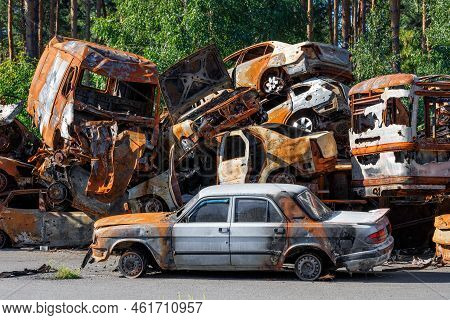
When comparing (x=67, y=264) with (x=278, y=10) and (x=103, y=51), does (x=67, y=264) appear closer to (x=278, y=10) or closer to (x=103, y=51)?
(x=103, y=51)

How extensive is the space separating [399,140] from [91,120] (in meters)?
6.02

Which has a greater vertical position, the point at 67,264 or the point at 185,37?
the point at 185,37

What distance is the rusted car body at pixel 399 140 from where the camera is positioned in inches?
496

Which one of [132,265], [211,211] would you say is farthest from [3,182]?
[211,211]

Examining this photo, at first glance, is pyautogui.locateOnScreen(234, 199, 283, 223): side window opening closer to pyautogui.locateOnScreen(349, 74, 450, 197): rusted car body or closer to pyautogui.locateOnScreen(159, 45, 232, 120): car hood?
pyautogui.locateOnScreen(349, 74, 450, 197): rusted car body

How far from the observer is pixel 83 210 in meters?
14.7

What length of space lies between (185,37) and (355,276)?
555 inches

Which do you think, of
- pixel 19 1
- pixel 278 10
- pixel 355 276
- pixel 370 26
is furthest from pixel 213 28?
pixel 19 1

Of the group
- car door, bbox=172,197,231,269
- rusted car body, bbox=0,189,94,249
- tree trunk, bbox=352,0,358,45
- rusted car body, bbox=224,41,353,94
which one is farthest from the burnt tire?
tree trunk, bbox=352,0,358,45

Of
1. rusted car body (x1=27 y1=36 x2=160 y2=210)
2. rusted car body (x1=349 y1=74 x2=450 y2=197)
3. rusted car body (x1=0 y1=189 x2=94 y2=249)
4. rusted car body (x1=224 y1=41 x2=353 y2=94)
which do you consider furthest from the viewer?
rusted car body (x1=224 y1=41 x2=353 y2=94)

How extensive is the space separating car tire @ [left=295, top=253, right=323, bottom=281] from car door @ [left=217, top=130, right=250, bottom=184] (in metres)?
3.41

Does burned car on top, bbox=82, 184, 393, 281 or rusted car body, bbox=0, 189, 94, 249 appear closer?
burned car on top, bbox=82, 184, 393, 281

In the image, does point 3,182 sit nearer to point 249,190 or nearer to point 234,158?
point 234,158

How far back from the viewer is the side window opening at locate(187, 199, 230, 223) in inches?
417
